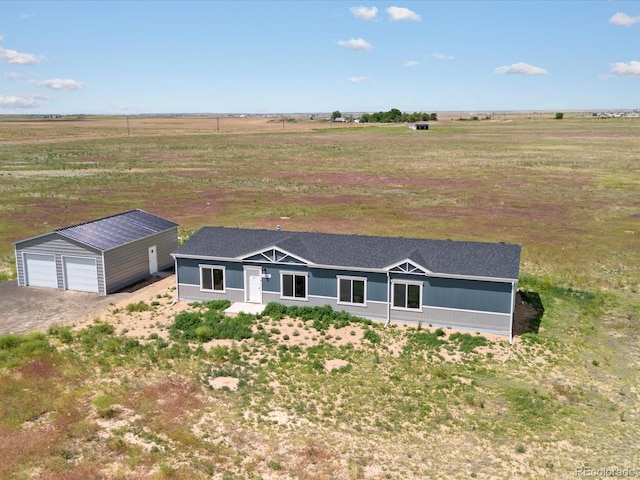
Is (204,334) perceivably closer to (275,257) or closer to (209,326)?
(209,326)

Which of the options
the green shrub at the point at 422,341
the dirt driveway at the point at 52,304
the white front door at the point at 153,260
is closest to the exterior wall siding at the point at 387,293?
the green shrub at the point at 422,341

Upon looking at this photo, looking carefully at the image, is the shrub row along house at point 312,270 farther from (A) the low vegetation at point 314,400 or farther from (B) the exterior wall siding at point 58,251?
(A) the low vegetation at point 314,400

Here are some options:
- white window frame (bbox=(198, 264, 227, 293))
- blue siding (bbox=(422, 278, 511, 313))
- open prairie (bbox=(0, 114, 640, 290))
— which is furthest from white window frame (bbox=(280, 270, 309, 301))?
open prairie (bbox=(0, 114, 640, 290))

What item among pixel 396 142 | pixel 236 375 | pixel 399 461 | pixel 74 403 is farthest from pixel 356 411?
pixel 396 142

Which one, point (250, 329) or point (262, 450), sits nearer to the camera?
point (262, 450)

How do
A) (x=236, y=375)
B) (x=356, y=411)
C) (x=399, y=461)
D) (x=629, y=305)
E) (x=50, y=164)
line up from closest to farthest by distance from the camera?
(x=399, y=461)
(x=356, y=411)
(x=236, y=375)
(x=629, y=305)
(x=50, y=164)

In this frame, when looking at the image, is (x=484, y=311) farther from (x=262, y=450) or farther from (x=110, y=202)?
(x=110, y=202)

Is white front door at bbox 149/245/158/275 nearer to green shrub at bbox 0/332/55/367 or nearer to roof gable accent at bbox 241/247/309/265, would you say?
roof gable accent at bbox 241/247/309/265
